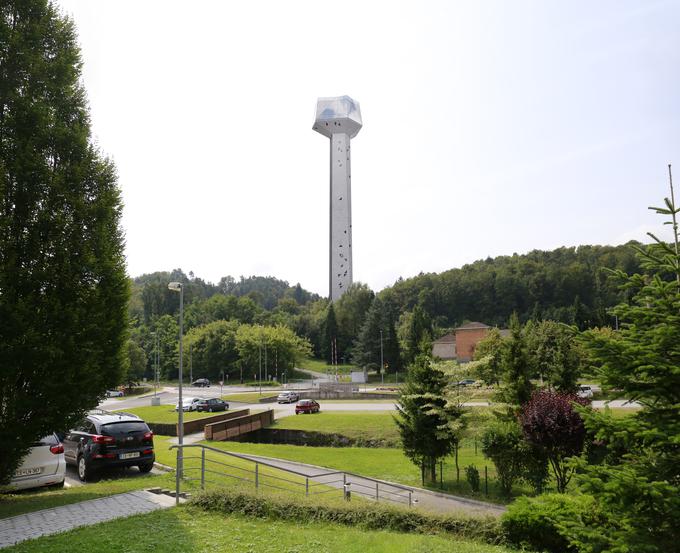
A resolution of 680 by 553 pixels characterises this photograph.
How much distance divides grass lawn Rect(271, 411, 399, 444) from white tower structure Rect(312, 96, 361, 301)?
77328 millimetres

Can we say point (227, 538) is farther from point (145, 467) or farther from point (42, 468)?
point (145, 467)

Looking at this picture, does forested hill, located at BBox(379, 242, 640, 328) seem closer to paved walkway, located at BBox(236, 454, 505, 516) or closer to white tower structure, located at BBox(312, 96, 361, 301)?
white tower structure, located at BBox(312, 96, 361, 301)

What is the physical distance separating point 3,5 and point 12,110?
8.54 ft

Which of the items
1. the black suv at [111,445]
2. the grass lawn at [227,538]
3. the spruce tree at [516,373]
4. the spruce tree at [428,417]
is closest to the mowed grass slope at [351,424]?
the spruce tree at [516,373]

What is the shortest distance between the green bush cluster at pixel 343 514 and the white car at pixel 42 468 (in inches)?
187

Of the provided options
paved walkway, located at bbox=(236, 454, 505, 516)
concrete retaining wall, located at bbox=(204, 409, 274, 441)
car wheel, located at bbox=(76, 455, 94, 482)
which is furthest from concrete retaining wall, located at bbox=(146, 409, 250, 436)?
car wheel, located at bbox=(76, 455, 94, 482)

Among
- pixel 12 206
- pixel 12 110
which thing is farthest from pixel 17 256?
pixel 12 110

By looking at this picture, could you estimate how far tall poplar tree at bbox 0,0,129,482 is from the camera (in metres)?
10.6

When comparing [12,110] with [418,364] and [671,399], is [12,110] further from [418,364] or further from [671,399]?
[418,364]

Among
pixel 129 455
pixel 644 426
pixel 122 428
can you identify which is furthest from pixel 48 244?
pixel 644 426

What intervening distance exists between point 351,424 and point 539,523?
2475cm

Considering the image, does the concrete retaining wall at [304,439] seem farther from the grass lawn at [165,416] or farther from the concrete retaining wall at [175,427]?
the grass lawn at [165,416]

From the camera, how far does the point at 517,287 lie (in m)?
123

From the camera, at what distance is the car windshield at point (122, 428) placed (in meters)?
14.4
